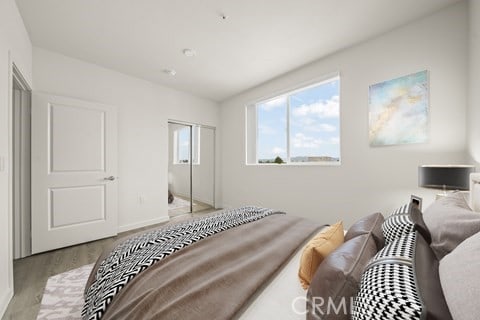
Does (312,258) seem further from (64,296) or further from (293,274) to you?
(64,296)

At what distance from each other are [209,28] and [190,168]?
2738mm

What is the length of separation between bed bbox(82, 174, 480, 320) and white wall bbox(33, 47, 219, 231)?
2.36 metres

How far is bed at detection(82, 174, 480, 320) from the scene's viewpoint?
54cm

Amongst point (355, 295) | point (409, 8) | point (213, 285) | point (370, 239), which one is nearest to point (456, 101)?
point (409, 8)

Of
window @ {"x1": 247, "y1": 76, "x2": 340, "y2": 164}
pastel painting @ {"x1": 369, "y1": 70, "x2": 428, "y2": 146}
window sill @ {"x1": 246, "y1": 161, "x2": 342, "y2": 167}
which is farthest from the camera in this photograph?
window @ {"x1": 247, "y1": 76, "x2": 340, "y2": 164}

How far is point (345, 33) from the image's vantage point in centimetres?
238

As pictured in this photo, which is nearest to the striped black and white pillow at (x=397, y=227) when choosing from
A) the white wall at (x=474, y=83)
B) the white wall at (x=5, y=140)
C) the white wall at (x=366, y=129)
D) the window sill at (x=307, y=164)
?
the white wall at (x=474, y=83)

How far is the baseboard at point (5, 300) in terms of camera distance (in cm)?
148

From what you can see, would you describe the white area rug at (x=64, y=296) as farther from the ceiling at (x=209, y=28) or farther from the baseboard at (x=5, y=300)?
the ceiling at (x=209, y=28)

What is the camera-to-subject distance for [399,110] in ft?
7.46

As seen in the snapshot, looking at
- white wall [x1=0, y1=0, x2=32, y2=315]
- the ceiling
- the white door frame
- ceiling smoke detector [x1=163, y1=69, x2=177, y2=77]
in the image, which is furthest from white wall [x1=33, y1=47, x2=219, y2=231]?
white wall [x1=0, y1=0, x2=32, y2=315]

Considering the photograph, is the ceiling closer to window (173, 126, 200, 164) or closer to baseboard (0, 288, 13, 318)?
window (173, 126, 200, 164)

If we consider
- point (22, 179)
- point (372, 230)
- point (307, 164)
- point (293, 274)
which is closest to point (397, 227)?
point (372, 230)

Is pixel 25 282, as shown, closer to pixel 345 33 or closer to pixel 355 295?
pixel 355 295
